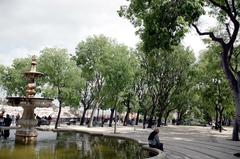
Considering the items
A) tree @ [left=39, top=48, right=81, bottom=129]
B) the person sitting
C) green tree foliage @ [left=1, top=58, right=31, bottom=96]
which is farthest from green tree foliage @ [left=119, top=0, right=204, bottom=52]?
green tree foliage @ [left=1, top=58, right=31, bottom=96]

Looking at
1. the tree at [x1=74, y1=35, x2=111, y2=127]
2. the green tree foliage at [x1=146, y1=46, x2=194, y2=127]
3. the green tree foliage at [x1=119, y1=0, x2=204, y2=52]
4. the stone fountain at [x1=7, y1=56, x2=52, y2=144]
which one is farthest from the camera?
the tree at [x1=74, y1=35, x2=111, y2=127]

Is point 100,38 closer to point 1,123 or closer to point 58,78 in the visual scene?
point 58,78

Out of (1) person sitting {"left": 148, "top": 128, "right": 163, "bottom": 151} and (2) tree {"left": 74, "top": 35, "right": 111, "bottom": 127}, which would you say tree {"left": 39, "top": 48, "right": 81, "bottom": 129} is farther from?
(1) person sitting {"left": 148, "top": 128, "right": 163, "bottom": 151}

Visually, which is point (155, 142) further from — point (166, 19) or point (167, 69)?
point (167, 69)

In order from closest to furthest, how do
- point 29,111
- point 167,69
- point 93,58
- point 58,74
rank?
point 29,111
point 58,74
point 167,69
point 93,58

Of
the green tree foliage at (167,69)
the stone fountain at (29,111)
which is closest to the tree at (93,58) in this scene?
the green tree foliage at (167,69)

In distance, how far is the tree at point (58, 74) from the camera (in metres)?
47.8

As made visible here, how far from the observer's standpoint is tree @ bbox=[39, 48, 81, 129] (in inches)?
1881

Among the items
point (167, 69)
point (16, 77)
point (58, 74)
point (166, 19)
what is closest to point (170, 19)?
point (166, 19)

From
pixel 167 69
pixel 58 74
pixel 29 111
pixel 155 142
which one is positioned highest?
pixel 167 69

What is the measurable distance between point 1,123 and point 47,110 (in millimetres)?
48703

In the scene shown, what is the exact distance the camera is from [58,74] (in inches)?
1896

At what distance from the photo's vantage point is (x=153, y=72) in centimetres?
5412

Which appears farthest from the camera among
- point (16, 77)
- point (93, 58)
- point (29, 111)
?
point (16, 77)
